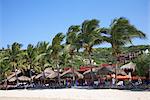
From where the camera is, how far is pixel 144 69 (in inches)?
1187

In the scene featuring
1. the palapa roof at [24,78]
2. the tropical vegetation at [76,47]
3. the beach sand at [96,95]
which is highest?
the tropical vegetation at [76,47]

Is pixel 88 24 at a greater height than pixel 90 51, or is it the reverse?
pixel 88 24


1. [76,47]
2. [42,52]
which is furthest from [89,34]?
[42,52]

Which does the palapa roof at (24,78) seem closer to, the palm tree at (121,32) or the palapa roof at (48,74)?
the palapa roof at (48,74)

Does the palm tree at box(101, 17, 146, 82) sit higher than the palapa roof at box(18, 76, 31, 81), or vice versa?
the palm tree at box(101, 17, 146, 82)

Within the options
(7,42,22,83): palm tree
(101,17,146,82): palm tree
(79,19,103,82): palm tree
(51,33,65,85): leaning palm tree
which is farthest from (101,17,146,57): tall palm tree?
(7,42,22,83): palm tree

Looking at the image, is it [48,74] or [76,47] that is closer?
[76,47]

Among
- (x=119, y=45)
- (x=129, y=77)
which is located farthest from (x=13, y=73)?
(x=119, y=45)

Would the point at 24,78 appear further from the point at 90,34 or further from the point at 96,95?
the point at 96,95

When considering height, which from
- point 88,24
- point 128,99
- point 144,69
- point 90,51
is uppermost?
point 88,24

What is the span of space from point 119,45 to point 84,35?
4.40m

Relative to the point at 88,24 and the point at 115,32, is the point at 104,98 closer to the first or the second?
the point at 115,32

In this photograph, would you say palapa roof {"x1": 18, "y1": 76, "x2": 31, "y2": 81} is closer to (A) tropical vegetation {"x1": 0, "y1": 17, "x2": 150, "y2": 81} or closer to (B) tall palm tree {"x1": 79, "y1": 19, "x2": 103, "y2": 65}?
(A) tropical vegetation {"x1": 0, "y1": 17, "x2": 150, "y2": 81}

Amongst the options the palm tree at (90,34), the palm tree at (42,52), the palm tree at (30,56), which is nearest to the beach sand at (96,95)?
the palm tree at (90,34)
